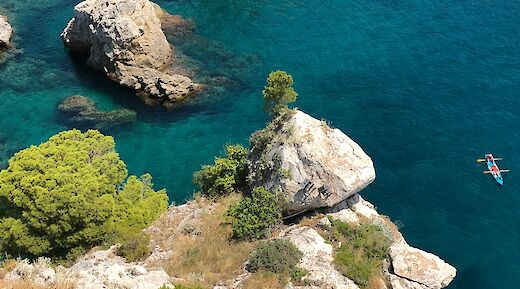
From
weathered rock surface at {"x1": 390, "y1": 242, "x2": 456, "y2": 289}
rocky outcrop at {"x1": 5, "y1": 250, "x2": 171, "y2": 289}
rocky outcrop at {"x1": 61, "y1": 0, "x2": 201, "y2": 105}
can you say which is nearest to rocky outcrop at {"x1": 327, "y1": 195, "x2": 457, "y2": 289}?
weathered rock surface at {"x1": 390, "y1": 242, "x2": 456, "y2": 289}

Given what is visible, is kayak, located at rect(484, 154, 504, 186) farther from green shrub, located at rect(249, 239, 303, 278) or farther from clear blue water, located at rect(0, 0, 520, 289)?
green shrub, located at rect(249, 239, 303, 278)

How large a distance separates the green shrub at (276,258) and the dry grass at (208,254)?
3.51 feet

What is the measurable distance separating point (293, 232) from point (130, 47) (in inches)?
1354

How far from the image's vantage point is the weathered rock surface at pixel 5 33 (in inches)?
2403

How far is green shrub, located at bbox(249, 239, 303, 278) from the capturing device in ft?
84.5

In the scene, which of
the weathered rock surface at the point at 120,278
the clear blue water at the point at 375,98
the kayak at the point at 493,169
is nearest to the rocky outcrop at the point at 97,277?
the weathered rock surface at the point at 120,278

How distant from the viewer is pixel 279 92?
33.9m

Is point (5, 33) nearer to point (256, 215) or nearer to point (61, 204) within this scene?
point (61, 204)

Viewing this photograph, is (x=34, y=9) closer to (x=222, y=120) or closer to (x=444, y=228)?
(x=222, y=120)

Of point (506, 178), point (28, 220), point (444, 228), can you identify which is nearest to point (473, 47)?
point (506, 178)

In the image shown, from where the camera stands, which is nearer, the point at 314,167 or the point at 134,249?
the point at 134,249

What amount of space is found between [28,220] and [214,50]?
3414 centimetres

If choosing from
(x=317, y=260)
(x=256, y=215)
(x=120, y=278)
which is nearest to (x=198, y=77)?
(x=256, y=215)

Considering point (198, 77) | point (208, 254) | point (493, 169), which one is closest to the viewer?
point (208, 254)
